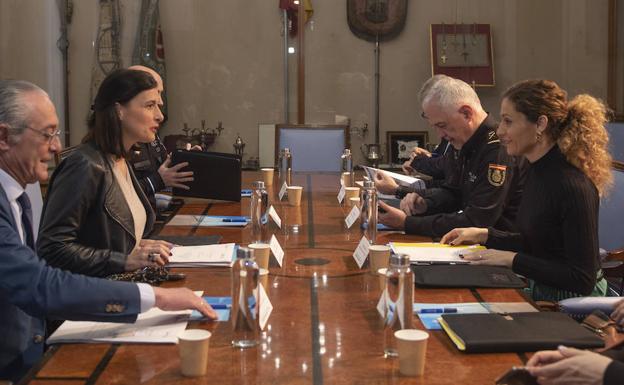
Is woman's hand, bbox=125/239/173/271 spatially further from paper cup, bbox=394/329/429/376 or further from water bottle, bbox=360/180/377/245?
paper cup, bbox=394/329/429/376

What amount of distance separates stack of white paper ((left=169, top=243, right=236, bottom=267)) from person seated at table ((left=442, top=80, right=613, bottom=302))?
72 centimetres

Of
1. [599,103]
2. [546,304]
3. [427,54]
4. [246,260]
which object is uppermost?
[427,54]

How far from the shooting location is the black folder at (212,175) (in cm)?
366

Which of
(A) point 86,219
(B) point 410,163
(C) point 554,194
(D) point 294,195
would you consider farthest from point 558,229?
(B) point 410,163

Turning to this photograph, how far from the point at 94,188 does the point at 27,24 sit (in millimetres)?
4799

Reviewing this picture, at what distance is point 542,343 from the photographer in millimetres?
1605

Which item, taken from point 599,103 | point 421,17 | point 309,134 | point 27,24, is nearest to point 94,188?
point 599,103

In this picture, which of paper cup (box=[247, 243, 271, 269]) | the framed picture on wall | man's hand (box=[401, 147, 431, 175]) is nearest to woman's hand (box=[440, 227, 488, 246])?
paper cup (box=[247, 243, 271, 269])

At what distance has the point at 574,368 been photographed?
150 centimetres

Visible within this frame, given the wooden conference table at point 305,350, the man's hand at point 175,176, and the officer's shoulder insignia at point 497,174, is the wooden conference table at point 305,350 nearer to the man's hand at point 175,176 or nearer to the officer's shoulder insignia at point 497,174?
the officer's shoulder insignia at point 497,174

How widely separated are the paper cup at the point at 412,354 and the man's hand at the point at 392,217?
157 centimetres

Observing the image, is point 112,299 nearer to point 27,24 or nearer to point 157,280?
point 157,280

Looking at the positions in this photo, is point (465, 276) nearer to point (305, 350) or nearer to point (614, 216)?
point (305, 350)

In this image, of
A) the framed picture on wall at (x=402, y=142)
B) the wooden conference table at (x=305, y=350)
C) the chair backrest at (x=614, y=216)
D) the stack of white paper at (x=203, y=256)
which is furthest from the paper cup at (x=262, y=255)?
the framed picture on wall at (x=402, y=142)
